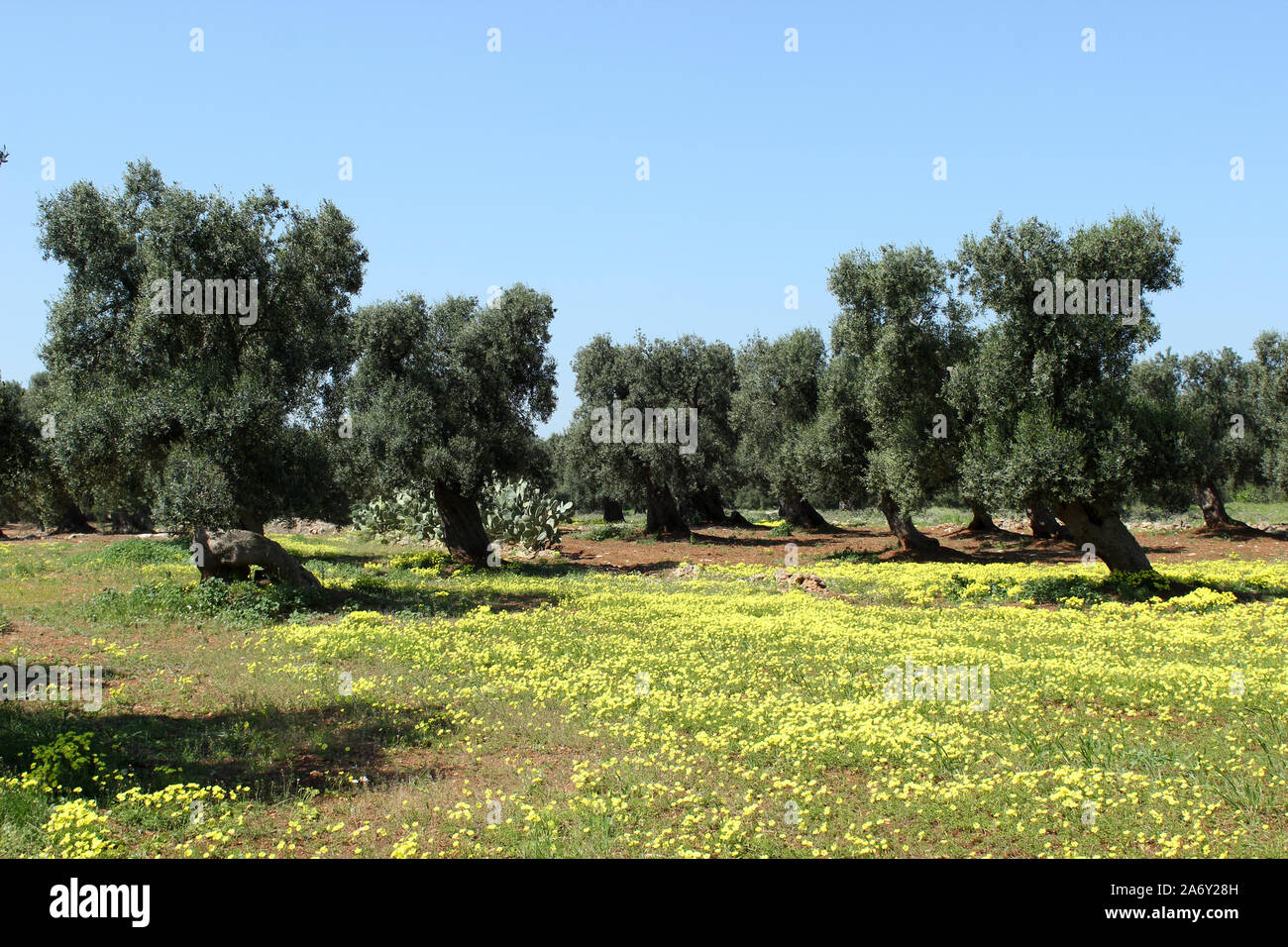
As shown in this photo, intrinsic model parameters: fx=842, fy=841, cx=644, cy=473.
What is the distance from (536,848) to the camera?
7688 mm

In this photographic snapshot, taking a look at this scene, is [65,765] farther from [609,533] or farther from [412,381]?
[609,533]

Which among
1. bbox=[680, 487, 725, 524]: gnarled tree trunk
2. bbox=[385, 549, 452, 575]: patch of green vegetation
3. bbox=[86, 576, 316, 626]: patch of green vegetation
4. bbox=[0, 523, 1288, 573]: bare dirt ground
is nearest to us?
bbox=[86, 576, 316, 626]: patch of green vegetation

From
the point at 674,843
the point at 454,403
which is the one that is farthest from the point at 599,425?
the point at 674,843

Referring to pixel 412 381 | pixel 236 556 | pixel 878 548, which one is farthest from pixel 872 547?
pixel 236 556

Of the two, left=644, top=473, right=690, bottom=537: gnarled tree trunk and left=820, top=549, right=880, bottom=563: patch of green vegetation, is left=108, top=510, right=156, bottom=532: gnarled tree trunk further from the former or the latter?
left=820, top=549, right=880, bottom=563: patch of green vegetation

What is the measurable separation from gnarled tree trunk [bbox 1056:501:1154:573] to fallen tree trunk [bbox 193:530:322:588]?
21.6 metres

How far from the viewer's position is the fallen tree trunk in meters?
21.7

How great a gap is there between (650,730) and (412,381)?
23541 millimetres

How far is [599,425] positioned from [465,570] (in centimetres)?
1828

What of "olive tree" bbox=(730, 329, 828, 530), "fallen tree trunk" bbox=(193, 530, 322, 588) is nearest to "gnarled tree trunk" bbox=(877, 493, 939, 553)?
"olive tree" bbox=(730, 329, 828, 530)

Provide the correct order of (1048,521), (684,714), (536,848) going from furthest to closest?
(1048,521)
(684,714)
(536,848)

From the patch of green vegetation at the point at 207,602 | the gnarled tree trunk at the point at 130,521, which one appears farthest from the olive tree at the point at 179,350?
the gnarled tree trunk at the point at 130,521

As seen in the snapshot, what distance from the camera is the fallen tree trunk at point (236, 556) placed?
2170 centimetres
